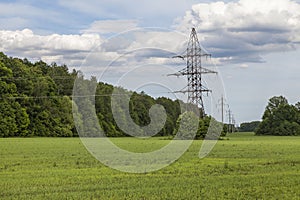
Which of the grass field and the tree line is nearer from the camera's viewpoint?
the grass field

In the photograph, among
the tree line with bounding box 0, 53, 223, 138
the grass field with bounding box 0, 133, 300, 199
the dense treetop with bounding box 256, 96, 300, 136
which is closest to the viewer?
the grass field with bounding box 0, 133, 300, 199

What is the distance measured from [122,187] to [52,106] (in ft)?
266

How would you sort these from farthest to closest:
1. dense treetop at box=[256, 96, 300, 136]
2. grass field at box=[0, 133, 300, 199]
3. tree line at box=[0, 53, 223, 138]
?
dense treetop at box=[256, 96, 300, 136]
tree line at box=[0, 53, 223, 138]
grass field at box=[0, 133, 300, 199]

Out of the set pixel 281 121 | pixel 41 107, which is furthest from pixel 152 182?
pixel 281 121

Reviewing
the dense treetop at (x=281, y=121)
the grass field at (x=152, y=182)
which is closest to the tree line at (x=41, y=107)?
the dense treetop at (x=281, y=121)

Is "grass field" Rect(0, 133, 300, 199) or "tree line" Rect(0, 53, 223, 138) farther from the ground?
"tree line" Rect(0, 53, 223, 138)

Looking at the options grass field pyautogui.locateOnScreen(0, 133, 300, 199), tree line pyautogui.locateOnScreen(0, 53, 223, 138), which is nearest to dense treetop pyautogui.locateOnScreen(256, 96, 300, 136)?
tree line pyautogui.locateOnScreen(0, 53, 223, 138)

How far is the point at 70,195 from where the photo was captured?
17844 millimetres

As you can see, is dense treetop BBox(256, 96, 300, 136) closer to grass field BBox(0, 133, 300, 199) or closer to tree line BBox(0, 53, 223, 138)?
tree line BBox(0, 53, 223, 138)

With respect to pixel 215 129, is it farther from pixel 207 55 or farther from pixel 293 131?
pixel 293 131

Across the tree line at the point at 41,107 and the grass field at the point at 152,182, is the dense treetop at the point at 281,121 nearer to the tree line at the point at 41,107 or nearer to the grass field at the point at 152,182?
the tree line at the point at 41,107

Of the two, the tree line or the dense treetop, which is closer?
the tree line

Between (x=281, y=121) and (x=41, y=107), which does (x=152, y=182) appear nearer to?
(x=41, y=107)

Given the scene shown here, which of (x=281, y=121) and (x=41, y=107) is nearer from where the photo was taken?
(x=41, y=107)
